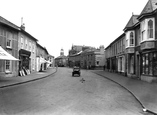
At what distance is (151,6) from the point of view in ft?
52.1

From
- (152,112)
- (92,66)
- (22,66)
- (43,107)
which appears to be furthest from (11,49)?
(92,66)

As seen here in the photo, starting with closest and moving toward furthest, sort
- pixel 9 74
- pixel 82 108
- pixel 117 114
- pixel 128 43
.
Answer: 1. pixel 117 114
2. pixel 82 108
3. pixel 9 74
4. pixel 128 43

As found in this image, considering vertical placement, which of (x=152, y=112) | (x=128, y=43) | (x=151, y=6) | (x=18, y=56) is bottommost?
(x=152, y=112)

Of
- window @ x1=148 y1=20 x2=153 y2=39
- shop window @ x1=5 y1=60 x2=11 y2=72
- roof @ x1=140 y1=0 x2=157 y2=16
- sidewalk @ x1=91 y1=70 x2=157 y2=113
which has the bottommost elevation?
sidewalk @ x1=91 y1=70 x2=157 y2=113

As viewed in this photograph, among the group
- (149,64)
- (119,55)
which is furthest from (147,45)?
(119,55)

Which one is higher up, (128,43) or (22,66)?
(128,43)

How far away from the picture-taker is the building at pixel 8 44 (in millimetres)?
17281

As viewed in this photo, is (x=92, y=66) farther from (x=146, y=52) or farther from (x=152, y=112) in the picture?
(x=152, y=112)

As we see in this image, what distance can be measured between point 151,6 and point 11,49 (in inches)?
718

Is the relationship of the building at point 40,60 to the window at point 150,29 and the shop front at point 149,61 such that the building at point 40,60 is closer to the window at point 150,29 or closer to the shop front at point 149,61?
the shop front at point 149,61

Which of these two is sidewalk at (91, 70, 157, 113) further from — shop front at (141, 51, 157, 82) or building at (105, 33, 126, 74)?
building at (105, 33, 126, 74)

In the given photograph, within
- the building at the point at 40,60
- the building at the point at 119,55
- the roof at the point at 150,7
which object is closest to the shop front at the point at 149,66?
the roof at the point at 150,7

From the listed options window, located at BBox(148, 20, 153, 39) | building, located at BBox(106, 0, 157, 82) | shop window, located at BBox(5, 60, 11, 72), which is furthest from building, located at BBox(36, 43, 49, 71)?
window, located at BBox(148, 20, 153, 39)

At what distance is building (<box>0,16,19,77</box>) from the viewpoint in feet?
56.7
